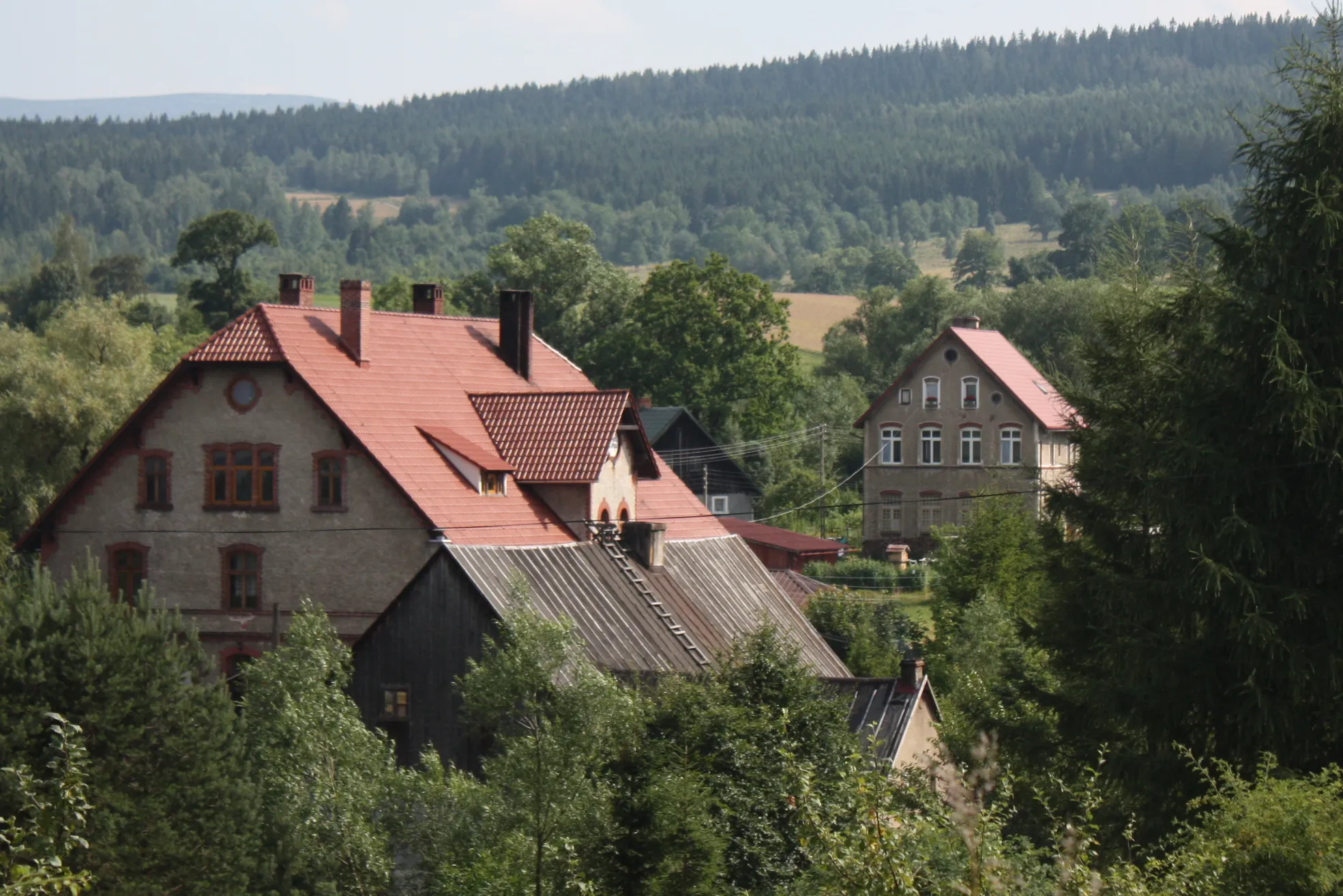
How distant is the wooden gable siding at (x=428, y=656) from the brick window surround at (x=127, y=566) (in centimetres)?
707

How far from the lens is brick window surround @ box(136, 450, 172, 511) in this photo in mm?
36812

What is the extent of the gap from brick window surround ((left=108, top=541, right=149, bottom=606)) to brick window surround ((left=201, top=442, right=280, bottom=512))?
1742 mm

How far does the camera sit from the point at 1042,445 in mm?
75375

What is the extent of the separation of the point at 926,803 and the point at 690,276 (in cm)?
7141

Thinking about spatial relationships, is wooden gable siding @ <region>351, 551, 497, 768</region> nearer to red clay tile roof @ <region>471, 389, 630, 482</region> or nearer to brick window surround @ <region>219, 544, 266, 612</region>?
brick window surround @ <region>219, 544, 266, 612</region>

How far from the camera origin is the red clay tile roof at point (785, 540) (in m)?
63.9

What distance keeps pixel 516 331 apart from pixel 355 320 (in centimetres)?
532

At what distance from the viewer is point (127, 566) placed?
36938 mm

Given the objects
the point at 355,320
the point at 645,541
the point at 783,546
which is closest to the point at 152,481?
the point at 355,320

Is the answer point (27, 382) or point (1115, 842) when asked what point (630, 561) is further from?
point (27, 382)

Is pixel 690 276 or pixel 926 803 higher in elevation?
pixel 690 276

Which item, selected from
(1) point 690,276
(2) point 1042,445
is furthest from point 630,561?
(1) point 690,276

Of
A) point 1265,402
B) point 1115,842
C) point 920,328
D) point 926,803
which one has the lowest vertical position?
point 1115,842

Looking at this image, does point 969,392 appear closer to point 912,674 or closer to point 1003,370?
point 1003,370
